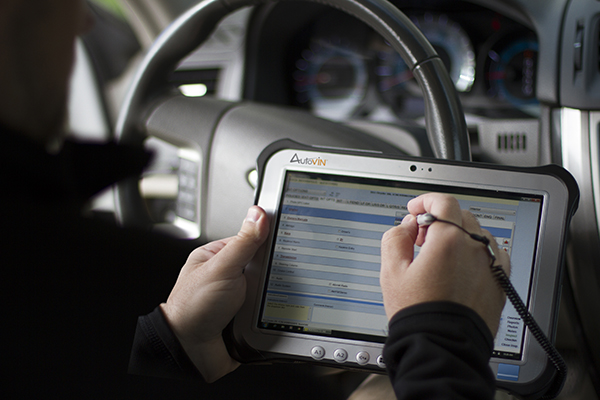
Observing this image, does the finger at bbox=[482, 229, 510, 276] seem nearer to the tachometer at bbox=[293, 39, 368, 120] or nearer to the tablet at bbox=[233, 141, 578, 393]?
the tablet at bbox=[233, 141, 578, 393]

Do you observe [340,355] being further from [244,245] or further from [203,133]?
[203,133]

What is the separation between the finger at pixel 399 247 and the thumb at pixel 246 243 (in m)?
0.13

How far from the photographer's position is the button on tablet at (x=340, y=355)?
0.43m

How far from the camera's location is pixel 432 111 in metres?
0.48

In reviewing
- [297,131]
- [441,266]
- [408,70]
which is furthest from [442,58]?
[441,266]

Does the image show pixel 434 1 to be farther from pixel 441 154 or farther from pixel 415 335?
pixel 415 335

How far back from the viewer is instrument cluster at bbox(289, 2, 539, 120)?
1147 mm

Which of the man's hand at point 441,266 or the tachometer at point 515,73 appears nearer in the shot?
the man's hand at point 441,266

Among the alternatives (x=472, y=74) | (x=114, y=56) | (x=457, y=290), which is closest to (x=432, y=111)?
(x=457, y=290)

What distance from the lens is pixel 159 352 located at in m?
0.43

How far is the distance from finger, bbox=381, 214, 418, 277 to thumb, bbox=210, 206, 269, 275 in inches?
5.2

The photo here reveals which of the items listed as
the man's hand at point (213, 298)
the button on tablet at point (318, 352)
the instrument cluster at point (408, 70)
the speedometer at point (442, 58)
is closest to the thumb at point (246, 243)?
the man's hand at point (213, 298)

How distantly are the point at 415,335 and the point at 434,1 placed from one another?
113 cm

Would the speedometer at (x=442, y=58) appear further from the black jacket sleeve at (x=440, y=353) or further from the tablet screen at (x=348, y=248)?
the black jacket sleeve at (x=440, y=353)
